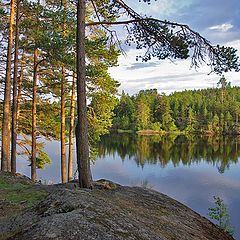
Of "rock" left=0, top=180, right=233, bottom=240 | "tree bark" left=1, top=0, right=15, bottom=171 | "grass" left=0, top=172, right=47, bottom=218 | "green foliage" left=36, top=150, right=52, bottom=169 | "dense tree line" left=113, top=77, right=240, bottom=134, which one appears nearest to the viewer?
"rock" left=0, top=180, right=233, bottom=240

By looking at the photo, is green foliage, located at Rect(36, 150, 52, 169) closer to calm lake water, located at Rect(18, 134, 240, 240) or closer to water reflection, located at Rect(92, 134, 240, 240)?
calm lake water, located at Rect(18, 134, 240, 240)

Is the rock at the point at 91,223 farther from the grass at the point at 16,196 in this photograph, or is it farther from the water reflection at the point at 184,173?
the water reflection at the point at 184,173

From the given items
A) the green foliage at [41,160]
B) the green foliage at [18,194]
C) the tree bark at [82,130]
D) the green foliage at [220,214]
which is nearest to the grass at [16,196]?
the green foliage at [18,194]

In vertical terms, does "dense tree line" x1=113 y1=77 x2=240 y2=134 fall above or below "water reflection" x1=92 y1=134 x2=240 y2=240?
above

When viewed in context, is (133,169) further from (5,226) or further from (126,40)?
(5,226)

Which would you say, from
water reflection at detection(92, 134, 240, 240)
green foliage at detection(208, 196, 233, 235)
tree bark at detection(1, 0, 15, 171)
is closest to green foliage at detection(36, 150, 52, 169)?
tree bark at detection(1, 0, 15, 171)

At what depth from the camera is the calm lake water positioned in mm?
18984

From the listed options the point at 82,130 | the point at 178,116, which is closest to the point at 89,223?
the point at 82,130

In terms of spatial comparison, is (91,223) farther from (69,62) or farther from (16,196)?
(69,62)

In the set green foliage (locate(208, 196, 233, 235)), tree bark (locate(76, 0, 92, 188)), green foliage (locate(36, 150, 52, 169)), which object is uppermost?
tree bark (locate(76, 0, 92, 188))

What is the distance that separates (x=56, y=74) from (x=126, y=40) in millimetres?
6082

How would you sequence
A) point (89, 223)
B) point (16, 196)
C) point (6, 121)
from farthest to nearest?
point (6, 121) → point (16, 196) → point (89, 223)

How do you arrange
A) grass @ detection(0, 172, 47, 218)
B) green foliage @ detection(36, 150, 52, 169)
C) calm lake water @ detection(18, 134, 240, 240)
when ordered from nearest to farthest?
grass @ detection(0, 172, 47, 218)
green foliage @ detection(36, 150, 52, 169)
calm lake water @ detection(18, 134, 240, 240)

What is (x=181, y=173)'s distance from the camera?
1083 inches
